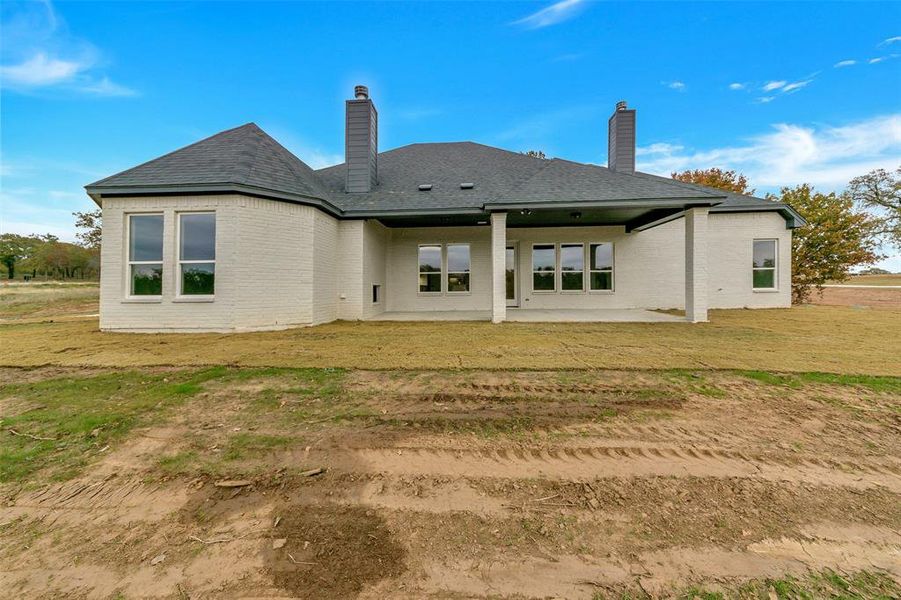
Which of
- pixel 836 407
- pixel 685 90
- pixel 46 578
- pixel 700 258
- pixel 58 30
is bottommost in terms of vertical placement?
pixel 46 578

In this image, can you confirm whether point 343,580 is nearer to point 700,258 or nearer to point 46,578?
point 46,578

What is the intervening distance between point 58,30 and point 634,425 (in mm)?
15329

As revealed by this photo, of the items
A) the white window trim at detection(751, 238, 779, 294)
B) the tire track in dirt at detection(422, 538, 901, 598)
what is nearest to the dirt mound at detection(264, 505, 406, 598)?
the tire track in dirt at detection(422, 538, 901, 598)

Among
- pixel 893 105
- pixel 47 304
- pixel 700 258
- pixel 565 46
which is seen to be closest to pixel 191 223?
pixel 700 258

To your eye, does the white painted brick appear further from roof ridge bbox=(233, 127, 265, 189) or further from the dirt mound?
the dirt mound

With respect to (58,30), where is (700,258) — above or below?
below

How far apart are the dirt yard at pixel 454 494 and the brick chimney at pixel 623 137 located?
39.1 feet

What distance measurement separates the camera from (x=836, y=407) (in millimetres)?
3398

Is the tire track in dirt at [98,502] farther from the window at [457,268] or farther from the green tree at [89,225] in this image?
the green tree at [89,225]

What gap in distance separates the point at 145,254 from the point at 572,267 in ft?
40.7

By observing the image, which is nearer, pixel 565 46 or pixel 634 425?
pixel 634 425

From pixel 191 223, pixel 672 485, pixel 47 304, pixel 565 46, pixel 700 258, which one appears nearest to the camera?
pixel 672 485

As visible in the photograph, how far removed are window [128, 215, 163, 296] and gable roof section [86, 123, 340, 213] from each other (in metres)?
0.71

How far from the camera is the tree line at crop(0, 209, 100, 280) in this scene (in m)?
50.8
